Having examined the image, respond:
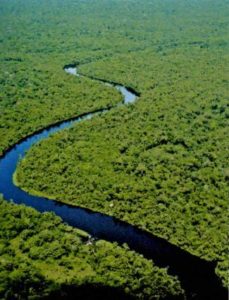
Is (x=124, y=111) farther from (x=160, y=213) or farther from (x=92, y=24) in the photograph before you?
(x=92, y=24)

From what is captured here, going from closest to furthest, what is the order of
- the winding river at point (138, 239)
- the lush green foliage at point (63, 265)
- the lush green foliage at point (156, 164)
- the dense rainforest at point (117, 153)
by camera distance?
the lush green foliage at point (63, 265), the winding river at point (138, 239), the dense rainforest at point (117, 153), the lush green foliage at point (156, 164)

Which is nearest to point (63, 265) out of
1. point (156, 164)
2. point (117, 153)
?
point (156, 164)

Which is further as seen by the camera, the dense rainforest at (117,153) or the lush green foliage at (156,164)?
the lush green foliage at (156,164)

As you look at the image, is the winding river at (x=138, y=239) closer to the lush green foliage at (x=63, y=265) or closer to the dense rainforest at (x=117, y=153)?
the dense rainforest at (x=117, y=153)

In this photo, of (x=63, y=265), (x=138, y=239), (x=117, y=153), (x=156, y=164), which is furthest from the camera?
(x=117, y=153)

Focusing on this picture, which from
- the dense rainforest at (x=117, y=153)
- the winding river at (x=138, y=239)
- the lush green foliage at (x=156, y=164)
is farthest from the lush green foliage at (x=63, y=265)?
the lush green foliage at (x=156, y=164)

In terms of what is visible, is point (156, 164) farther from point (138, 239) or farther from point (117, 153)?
point (138, 239)

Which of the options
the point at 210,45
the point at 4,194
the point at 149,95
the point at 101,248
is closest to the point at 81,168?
the point at 4,194

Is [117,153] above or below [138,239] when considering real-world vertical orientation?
above
